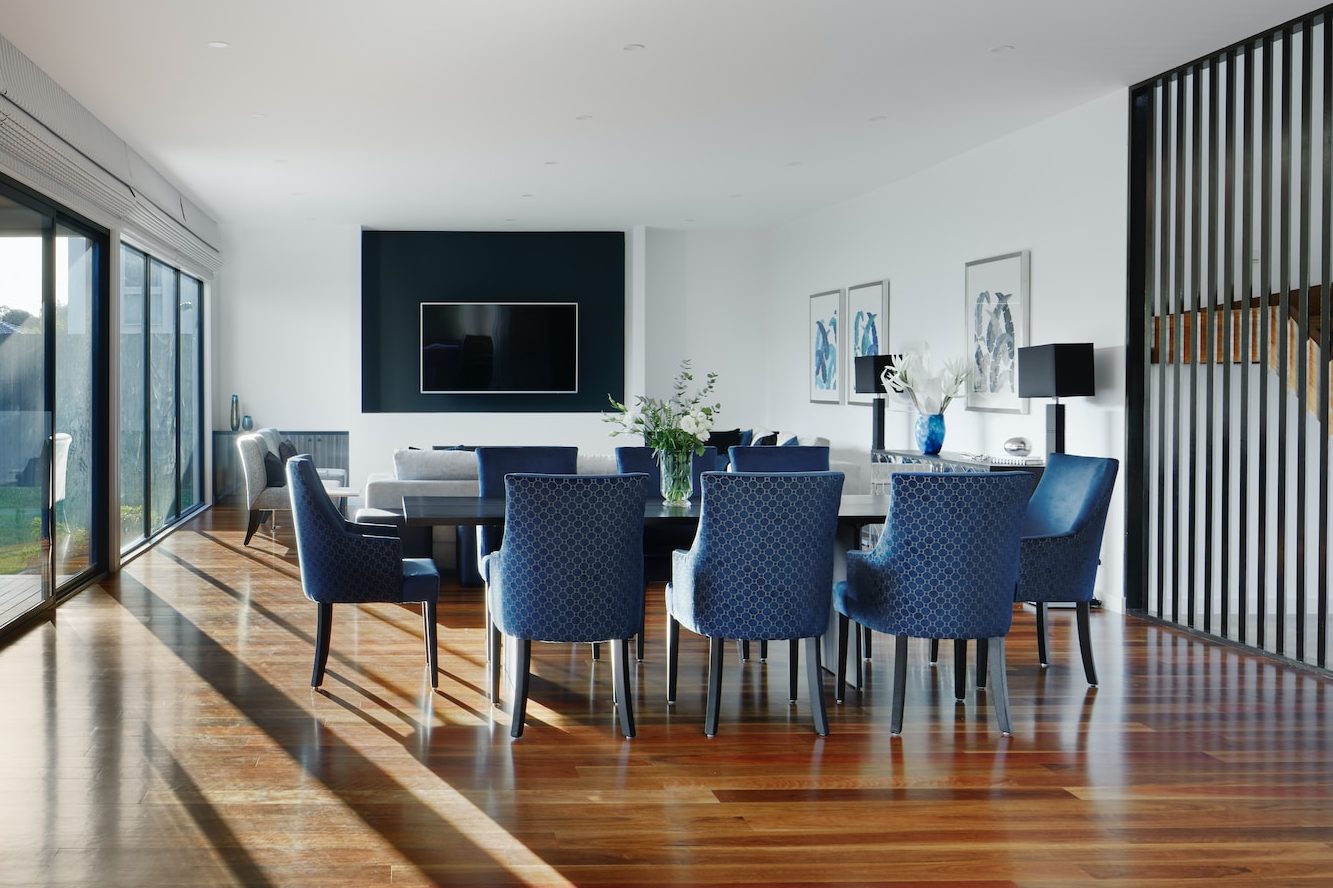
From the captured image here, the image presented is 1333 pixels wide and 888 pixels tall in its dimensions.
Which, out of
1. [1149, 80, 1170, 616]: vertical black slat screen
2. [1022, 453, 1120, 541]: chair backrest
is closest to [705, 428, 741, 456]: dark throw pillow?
[1149, 80, 1170, 616]: vertical black slat screen

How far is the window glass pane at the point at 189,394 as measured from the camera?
400 inches

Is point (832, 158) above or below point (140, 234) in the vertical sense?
above

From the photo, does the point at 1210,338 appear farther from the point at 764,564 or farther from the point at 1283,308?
the point at 764,564

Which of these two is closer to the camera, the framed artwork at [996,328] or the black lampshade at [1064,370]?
the black lampshade at [1064,370]

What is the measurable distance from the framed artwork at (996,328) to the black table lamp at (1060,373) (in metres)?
0.72

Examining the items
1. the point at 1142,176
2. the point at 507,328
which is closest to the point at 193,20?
the point at 1142,176

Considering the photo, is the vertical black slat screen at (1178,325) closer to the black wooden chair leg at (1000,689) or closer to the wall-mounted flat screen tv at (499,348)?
the black wooden chair leg at (1000,689)

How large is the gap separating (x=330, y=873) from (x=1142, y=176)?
17.0ft

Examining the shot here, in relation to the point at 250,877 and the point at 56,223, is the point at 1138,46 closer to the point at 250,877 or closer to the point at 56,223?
the point at 250,877

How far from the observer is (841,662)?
447 cm

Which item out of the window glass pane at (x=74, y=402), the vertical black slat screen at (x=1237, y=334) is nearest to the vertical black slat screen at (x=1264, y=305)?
the vertical black slat screen at (x=1237, y=334)

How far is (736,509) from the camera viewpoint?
154 inches

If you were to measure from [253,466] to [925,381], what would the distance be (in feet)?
15.8

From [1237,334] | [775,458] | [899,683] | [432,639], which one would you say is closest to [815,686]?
[899,683]
